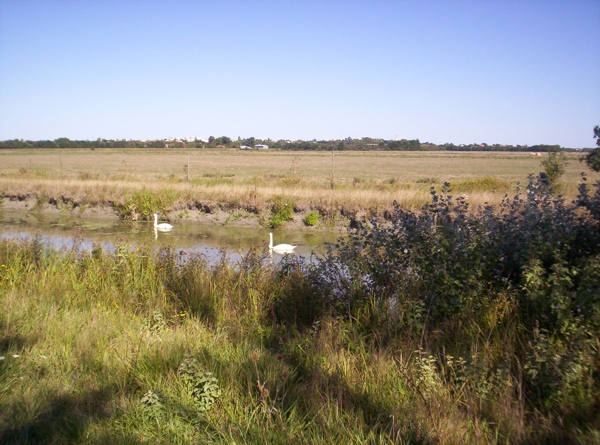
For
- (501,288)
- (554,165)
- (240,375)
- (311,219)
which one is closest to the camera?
(240,375)

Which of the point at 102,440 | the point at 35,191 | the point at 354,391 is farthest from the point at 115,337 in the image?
the point at 35,191

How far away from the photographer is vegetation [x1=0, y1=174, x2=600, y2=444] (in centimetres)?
357

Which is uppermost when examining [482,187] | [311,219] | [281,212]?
[482,187]

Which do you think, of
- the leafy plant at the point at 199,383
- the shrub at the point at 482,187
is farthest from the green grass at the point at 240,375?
the shrub at the point at 482,187

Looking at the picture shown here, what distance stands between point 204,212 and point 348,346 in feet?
67.1

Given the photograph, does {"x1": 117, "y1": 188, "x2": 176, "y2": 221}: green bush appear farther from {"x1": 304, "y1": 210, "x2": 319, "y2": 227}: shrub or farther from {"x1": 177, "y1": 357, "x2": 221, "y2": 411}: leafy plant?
{"x1": 177, "y1": 357, "x2": 221, "y2": 411}: leafy plant

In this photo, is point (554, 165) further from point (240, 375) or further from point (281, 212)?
point (240, 375)

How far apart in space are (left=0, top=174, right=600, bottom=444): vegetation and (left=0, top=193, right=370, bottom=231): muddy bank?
15046 millimetres

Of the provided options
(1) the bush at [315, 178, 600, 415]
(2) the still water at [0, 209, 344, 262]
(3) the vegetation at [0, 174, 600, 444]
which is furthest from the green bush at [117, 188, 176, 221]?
(1) the bush at [315, 178, 600, 415]

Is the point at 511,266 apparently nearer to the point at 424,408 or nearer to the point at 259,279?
the point at 424,408

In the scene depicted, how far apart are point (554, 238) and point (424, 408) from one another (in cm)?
212

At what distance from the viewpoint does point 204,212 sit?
2462cm

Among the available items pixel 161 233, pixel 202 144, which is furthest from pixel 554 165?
pixel 202 144

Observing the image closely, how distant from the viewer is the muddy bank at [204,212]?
73.8 feet
